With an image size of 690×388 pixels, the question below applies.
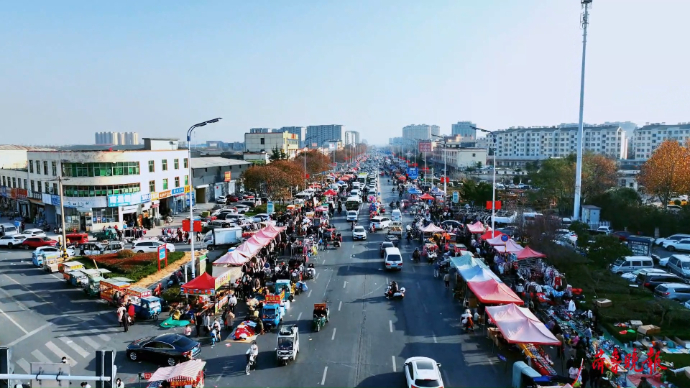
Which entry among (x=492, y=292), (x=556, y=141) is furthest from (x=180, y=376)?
(x=556, y=141)

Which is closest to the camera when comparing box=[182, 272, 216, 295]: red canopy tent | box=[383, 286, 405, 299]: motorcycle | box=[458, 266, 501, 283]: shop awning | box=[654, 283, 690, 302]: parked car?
box=[458, 266, 501, 283]: shop awning

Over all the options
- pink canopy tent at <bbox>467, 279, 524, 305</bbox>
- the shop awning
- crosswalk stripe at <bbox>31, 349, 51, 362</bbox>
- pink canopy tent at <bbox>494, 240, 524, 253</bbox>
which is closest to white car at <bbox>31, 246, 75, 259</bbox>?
crosswalk stripe at <bbox>31, 349, 51, 362</bbox>

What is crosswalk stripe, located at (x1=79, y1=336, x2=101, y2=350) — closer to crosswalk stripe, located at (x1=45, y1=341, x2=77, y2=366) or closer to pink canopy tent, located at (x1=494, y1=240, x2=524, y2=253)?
crosswalk stripe, located at (x1=45, y1=341, x2=77, y2=366)

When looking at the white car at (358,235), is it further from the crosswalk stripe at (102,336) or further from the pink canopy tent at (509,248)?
the crosswalk stripe at (102,336)

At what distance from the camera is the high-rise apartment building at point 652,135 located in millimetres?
114463

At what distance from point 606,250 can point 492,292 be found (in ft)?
31.2

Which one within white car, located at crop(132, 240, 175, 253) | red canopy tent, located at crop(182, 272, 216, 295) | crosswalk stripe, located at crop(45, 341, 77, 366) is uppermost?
red canopy tent, located at crop(182, 272, 216, 295)

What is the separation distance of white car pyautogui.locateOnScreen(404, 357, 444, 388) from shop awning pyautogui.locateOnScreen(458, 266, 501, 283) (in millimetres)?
7704

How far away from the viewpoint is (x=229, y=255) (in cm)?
2620

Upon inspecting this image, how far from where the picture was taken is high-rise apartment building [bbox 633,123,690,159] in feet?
376

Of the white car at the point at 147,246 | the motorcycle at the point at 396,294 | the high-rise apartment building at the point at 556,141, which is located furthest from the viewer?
the high-rise apartment building at the point at 556,141

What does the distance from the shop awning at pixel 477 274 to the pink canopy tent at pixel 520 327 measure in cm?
367

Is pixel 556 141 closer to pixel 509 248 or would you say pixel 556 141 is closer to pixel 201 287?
pixel 509 248

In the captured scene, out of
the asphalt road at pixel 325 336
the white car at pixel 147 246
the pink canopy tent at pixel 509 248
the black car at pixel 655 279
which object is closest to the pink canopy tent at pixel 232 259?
the asphalt road at pixel 325 336
